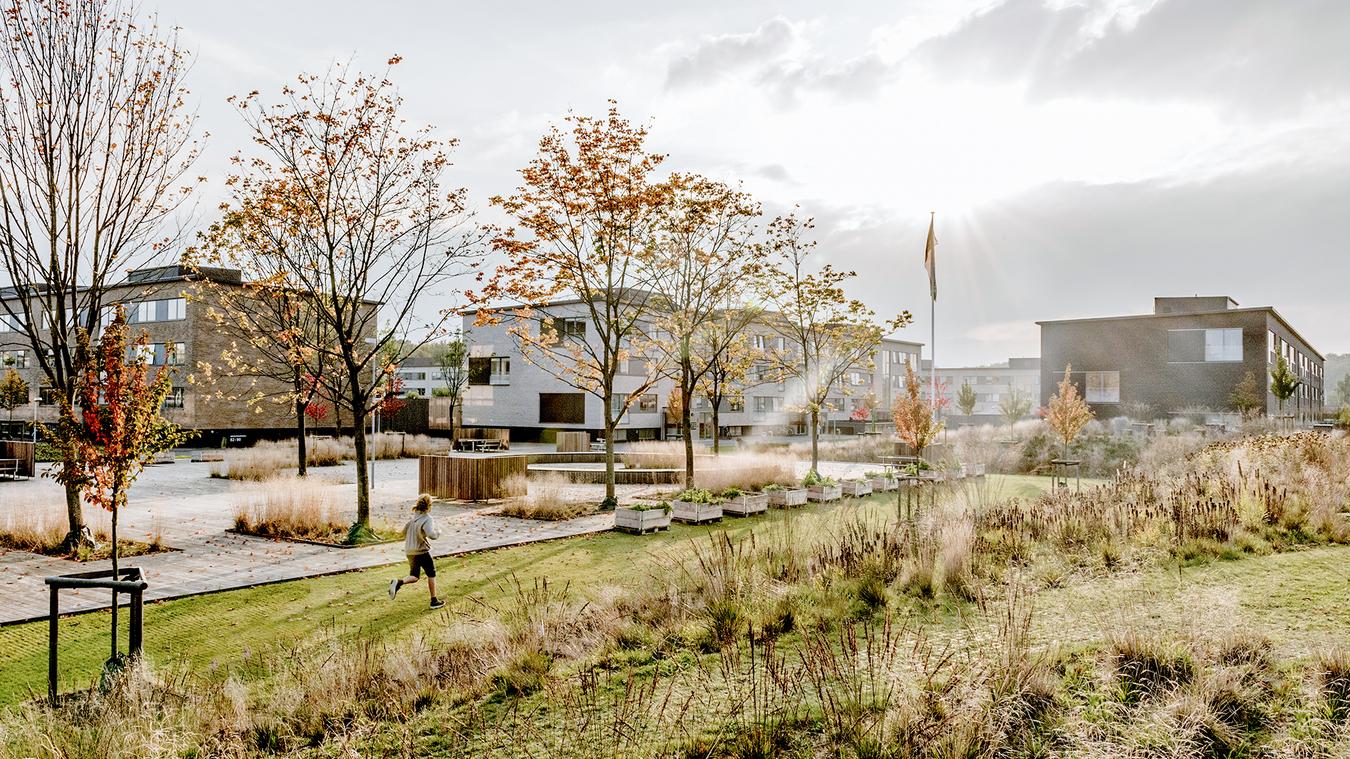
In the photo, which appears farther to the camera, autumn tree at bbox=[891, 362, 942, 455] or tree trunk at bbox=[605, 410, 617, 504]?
autumn tree at bbox=[891, 362, 942, 455]

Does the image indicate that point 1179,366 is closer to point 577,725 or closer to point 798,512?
point 798,512

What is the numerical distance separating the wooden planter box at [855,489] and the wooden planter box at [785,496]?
218 cm

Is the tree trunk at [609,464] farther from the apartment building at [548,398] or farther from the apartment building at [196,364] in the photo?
the apartment building at [196,364]

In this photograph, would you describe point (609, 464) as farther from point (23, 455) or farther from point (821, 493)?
point (23, 455)

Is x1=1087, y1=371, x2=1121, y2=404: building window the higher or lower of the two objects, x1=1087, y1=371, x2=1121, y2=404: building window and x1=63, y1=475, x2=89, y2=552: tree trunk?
the higher

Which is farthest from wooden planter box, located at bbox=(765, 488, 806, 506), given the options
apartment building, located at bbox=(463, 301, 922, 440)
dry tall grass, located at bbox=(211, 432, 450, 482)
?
apartment building, located at bbox=(463, 301, 922, 440)

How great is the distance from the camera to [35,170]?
13016 mm

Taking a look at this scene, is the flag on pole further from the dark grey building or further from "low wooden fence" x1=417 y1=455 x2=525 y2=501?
the dark grey building

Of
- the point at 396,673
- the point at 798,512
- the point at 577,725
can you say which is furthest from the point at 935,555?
the point at 798,512

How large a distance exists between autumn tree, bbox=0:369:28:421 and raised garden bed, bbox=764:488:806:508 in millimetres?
52164

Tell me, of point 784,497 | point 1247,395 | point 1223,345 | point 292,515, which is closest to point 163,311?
point 292,515

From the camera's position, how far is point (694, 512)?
16.4m

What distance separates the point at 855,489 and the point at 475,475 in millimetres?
9986

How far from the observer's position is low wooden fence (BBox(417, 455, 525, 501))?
19703 mm
